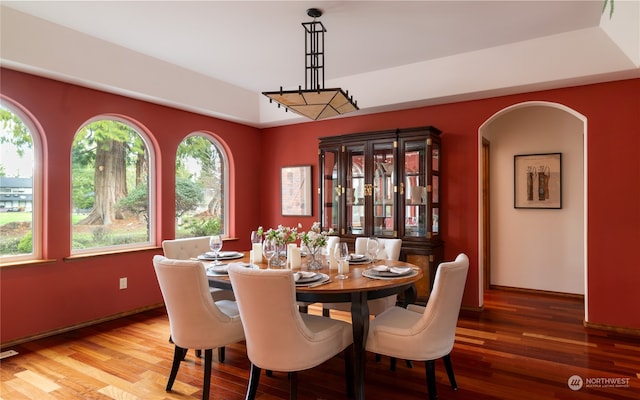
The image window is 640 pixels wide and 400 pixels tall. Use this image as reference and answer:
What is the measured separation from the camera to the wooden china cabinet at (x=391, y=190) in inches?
162

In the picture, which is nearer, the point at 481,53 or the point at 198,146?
the point at 481,53

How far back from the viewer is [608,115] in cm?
355

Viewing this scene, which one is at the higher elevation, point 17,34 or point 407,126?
point 17,34

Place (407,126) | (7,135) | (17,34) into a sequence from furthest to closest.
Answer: (407,126) < (7,135) < (17,34)

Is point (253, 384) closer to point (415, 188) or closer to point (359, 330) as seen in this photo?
point (359, 330)

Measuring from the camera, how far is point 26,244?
3436mm

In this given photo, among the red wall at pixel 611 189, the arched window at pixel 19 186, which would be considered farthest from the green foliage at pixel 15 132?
the red wall at pixel 611 189

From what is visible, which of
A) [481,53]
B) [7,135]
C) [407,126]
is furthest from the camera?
[407,126]

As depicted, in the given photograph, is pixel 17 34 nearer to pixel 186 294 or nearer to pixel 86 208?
pixel 86 208

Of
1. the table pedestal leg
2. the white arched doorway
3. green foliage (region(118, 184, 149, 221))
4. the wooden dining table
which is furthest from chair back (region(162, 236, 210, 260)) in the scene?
the white arched doorway

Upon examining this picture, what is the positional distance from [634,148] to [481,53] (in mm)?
1616

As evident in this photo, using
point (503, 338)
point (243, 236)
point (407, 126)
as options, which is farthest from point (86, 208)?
point (503, 338)

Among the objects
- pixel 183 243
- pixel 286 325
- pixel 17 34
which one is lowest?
pixel 286 325

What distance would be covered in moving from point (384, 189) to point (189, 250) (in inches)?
85.9
